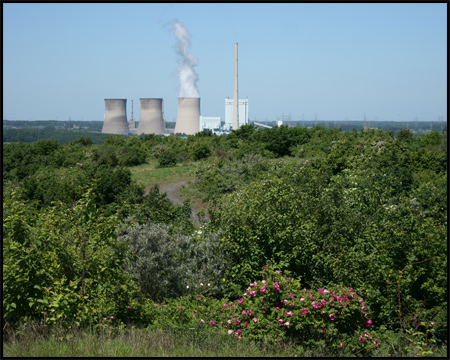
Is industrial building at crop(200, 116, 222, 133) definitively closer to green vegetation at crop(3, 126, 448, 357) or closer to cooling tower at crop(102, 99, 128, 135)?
cooling tower at crop(102, 99, 128, 135)

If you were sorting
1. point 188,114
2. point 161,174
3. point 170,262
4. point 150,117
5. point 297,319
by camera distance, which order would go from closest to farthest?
point 297,319, point 170,262, point 161,174, point 188,114, point 150,117

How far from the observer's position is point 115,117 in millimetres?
54000

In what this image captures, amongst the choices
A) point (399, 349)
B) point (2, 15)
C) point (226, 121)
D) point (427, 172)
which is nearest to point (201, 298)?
point (399, 349)

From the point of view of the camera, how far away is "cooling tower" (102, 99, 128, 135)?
53500mm

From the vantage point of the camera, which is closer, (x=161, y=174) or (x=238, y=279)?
(x=238, y=279)

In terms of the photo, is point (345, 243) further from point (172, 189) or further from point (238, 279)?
point (172, 189)

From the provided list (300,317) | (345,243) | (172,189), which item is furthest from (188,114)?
(300,317)

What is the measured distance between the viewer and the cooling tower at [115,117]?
176 feet

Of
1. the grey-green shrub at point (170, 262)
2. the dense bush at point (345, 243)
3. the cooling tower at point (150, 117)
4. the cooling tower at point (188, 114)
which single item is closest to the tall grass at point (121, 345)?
the dense bush at point (345, 243)

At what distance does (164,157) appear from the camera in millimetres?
28562

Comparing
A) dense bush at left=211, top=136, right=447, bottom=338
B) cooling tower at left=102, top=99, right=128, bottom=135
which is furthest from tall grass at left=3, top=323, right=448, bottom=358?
cooling tower at left=102, top=99, right=128, bottom=135

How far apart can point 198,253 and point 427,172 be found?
14359mm

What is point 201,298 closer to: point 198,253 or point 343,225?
point 198,253

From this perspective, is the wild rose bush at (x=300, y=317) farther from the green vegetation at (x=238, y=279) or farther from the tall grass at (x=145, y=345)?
the tall grass at (x=145, y=345)
